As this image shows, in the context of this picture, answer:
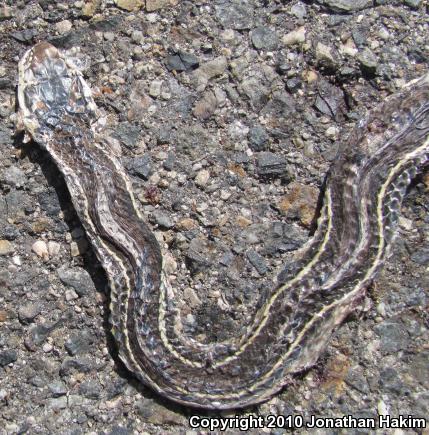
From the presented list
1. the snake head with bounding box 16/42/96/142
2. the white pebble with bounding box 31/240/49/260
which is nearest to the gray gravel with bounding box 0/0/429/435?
the white pebble with bounding box 31/240/49/260

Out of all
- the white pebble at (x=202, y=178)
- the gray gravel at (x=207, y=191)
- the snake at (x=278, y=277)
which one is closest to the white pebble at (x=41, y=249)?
the gray gravel at (x=207, y=191)

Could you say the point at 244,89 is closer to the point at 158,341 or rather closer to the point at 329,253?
the point at 329,253

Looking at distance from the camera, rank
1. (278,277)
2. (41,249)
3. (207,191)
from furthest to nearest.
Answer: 1. (207,191)
2. (41,249)
3. (278,277)

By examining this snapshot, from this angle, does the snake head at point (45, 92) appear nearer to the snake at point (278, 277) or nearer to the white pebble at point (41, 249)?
the snake at point (278, 277)

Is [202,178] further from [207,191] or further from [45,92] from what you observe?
[45,92]

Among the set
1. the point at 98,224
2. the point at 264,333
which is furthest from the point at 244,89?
the point at 264,333

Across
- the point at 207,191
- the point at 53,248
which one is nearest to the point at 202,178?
the point at 207,191
